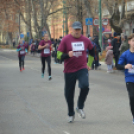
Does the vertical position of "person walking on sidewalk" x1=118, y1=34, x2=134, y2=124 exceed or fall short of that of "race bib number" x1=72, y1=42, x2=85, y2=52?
it falls short

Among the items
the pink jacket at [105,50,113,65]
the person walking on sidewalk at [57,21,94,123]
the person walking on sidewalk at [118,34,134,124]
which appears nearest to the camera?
the person walking on sidewalk at [118,34,134,124]

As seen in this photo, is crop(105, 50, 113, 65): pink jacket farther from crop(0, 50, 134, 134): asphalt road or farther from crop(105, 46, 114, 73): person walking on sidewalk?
crop(0, 50, 134, 134): asphalt road

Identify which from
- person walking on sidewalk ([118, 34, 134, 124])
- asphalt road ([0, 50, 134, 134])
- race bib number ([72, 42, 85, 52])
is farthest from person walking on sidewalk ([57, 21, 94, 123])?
person walking on sidewalk ([118, 34, 134, 124])

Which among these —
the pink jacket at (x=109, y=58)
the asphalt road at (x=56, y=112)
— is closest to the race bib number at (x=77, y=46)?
the asphalt road at (x=56, y=112)

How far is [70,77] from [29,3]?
46.2 meters

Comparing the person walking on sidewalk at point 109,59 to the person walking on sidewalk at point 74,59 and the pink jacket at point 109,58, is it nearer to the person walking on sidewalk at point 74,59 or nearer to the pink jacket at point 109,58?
the pink jacket at point 109,58

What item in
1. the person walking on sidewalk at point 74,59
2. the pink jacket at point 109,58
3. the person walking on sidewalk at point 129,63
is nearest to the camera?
the person walking on sidewalk at point 129,63

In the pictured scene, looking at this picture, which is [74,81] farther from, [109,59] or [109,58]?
[109,58]

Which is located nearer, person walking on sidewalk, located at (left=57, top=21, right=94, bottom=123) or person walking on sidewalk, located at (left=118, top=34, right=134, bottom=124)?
person walking on sidewalk, located at (left=118, top=34, right=134, bottom=124)

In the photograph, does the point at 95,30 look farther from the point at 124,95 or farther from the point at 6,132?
the point at 6,132

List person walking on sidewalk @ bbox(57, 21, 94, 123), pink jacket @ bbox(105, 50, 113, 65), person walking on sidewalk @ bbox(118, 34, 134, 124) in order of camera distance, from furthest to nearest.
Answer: pink jacket @ bbox(105, 50, 113, 65)
person walking on sidewalk @ bbox(57, 21, 94, 123)
person walking on sidewalk @ bbox(118, 34, 134, 124)

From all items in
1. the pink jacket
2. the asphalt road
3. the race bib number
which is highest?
the race bib number

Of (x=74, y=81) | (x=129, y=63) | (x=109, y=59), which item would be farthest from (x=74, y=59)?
(x=109, y=59)

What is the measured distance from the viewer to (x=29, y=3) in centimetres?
5222
